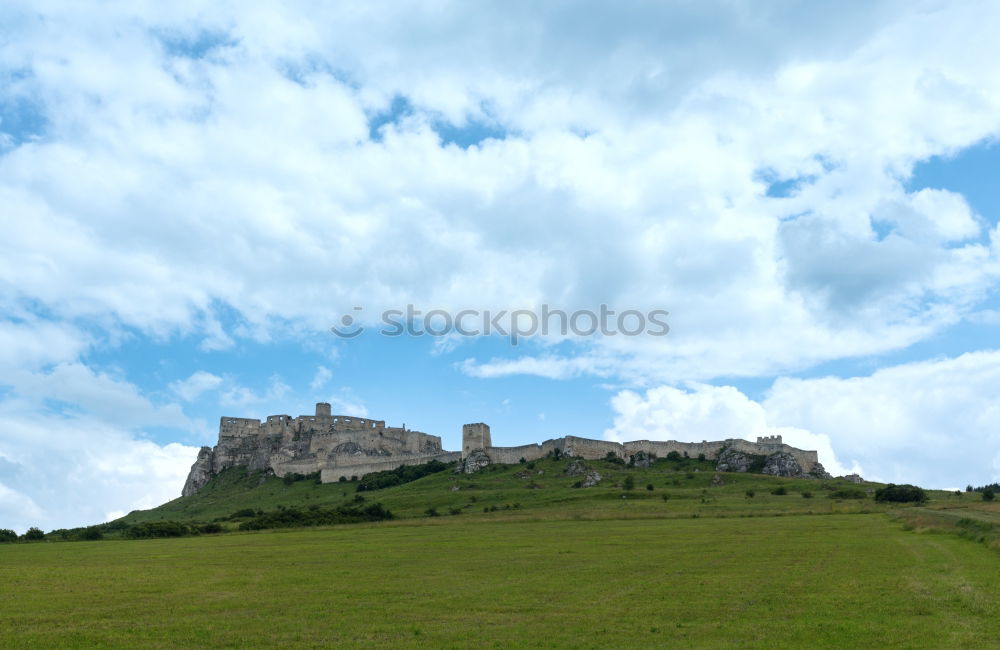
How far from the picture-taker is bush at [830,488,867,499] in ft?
304

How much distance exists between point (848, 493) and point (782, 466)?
33.1m

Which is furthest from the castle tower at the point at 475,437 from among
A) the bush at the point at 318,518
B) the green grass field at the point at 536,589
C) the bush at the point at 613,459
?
the green grass field at the point at 536,589

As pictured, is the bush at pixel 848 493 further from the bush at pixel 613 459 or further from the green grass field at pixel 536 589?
the bush at pixel 613 459

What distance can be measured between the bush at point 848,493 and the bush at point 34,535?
86.9m

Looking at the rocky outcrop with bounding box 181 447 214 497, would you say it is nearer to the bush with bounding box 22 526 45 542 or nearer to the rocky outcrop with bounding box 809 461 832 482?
the bush with bounding box 22 526 45 542

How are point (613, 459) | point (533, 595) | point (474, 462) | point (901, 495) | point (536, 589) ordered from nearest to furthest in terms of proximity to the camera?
point (533, 595) → point (536, 589) → point (901, 495) → point (474, 462) → point (613, 459)

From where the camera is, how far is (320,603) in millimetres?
25016

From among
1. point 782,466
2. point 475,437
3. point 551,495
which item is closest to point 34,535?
point 551,495

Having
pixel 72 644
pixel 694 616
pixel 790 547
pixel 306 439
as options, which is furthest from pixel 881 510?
pixel 306 439

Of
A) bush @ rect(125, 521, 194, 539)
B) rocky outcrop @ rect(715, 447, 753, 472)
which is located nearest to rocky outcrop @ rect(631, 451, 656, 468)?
rocky outcrop @ rect(715, 447, 753, 472)

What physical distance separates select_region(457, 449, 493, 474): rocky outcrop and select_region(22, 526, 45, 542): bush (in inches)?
2808

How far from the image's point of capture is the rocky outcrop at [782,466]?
12706 centimetres

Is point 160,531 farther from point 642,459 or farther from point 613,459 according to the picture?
point 642,459

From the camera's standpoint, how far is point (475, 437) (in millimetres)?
152125
